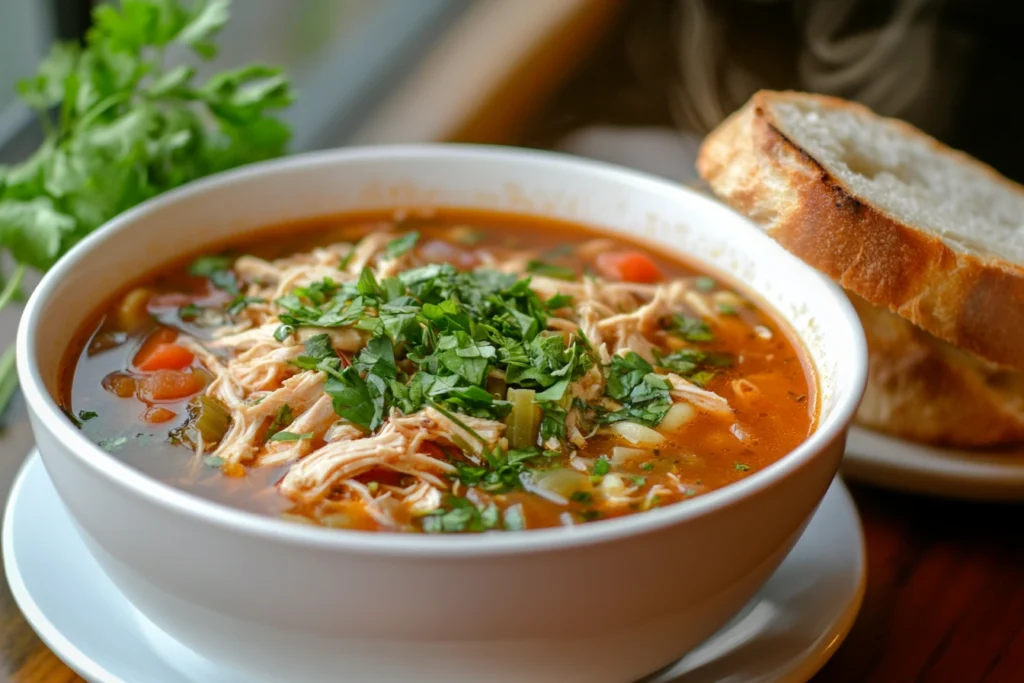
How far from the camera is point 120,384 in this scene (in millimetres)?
2369

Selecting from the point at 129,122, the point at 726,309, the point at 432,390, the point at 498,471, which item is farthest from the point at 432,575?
the point at 129,122

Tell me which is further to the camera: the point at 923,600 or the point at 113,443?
the point at 923,600

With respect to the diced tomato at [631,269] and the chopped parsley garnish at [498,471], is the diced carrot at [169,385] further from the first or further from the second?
the diced tomato at [631,269]

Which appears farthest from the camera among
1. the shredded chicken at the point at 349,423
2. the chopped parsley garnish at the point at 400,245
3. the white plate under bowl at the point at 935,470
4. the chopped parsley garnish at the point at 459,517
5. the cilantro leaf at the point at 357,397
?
the chopped parsley garnish at the point at 400,245

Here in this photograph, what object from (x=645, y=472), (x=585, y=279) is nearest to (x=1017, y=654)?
(x=645, y=472)

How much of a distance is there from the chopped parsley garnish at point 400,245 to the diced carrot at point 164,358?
0.62 m

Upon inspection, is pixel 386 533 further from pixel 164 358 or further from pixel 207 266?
pixel 207 266

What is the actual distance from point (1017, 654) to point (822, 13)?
10.7 feet

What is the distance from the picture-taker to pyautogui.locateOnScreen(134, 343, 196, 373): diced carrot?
2445 millimetres

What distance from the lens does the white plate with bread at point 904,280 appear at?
2.54 m

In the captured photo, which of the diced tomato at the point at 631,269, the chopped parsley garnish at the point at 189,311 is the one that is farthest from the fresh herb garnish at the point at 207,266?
the diced tomato at the point at 631,269

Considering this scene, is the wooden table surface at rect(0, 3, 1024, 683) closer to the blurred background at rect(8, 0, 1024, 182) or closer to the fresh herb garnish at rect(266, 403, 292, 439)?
the fresh herb garnish at rect(266, 403, 292, 439)

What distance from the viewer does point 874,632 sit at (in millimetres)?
2340

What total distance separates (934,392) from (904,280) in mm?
369
